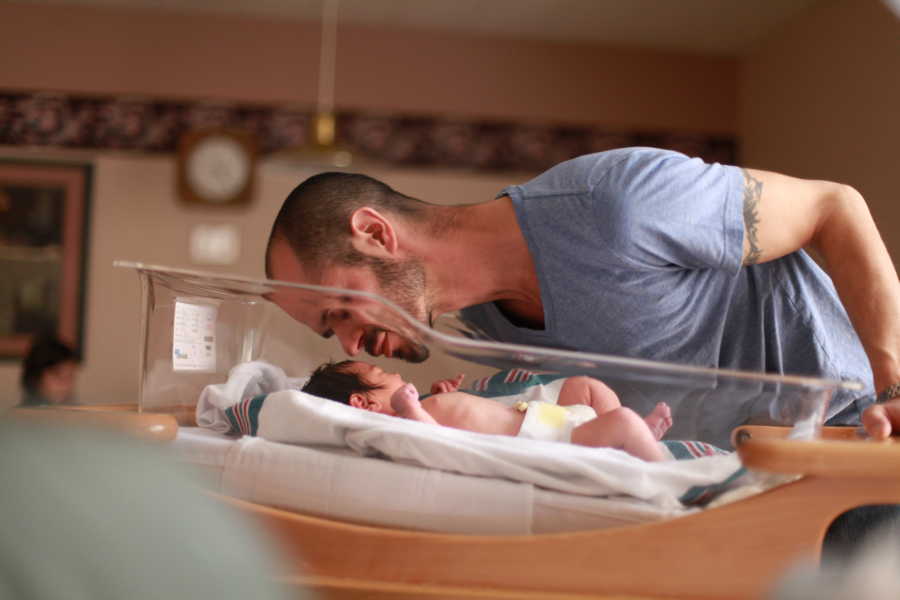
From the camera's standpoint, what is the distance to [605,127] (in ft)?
12.5

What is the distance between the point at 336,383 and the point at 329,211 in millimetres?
249

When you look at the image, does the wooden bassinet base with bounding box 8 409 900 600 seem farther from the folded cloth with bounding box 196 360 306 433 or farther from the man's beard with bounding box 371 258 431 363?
the man's beard with bounding box 371 258 431 363

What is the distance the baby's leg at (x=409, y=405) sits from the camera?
0.89 m

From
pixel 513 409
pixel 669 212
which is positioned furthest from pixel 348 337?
pixel 669 212

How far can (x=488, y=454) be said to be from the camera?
2.45 ft

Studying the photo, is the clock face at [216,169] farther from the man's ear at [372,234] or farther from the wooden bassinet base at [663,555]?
the wooden bassinet base at [663,555]

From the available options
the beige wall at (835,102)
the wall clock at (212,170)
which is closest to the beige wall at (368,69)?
the wall clock at (212,170)

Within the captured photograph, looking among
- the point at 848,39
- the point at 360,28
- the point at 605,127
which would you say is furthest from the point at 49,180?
the point at 848,39

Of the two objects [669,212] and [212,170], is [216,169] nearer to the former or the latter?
[212,170]

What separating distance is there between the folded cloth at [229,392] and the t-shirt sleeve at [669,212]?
0.44 meters

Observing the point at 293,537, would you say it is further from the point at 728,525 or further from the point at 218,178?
the point at 218,178

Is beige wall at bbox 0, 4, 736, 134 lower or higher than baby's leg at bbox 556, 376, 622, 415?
higher

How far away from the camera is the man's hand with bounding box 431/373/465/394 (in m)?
0.85

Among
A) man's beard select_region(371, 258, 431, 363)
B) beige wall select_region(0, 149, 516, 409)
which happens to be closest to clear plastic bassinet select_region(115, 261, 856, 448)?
man's beard select_region(371, 258, 431, 363)
